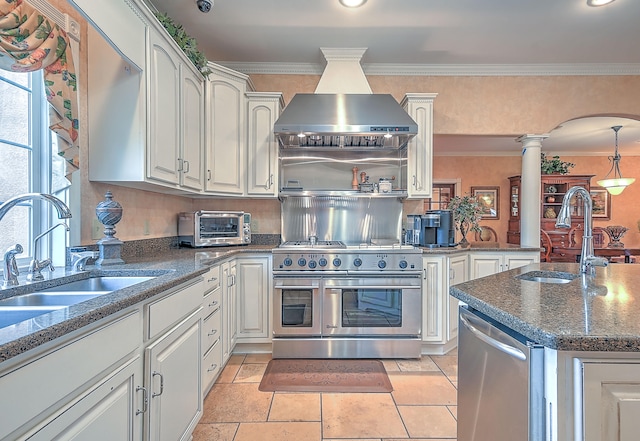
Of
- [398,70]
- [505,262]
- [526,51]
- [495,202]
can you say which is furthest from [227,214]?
[495,202]

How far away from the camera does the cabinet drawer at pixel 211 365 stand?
203 centimetres

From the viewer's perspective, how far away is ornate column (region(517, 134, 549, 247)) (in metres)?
3.39

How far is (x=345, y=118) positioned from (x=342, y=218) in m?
1.03

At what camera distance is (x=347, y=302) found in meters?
2.76

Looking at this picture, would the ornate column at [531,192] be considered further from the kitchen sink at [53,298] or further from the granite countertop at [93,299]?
the kitchen sink at [53,298]

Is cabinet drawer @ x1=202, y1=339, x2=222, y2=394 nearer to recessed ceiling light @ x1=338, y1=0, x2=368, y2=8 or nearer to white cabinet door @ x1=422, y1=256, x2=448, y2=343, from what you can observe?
white cabinet door @ x1=422, y1=256, x2=448, y2=343

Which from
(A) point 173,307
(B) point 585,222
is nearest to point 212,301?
(A) point 173,307

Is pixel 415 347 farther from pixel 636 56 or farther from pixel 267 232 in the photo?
pixel 636 56

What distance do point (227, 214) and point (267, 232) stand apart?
1.83 ft

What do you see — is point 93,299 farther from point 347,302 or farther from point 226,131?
point 226,131

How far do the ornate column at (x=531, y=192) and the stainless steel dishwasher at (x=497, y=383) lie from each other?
258 centimetres

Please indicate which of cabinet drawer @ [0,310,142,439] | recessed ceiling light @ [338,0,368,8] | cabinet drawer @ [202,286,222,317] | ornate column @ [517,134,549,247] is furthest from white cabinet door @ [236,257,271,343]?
ornate column @ [517,134,549,247]

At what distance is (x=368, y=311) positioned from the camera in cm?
278

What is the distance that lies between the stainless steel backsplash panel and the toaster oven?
49 cm
